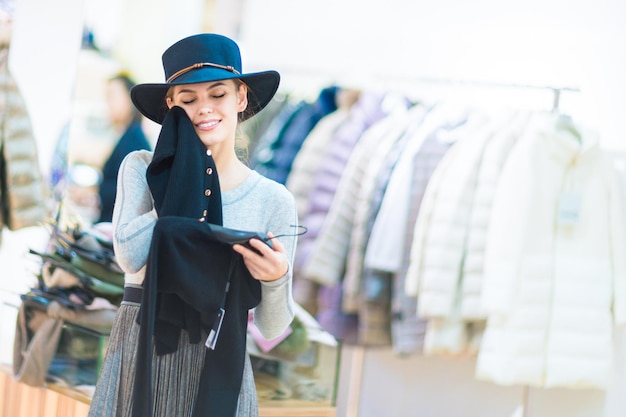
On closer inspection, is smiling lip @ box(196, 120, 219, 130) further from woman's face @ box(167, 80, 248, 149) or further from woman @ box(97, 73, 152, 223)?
woman @ box(97, 73, 152, 223)

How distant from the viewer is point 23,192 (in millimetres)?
3979

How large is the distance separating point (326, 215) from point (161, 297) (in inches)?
104

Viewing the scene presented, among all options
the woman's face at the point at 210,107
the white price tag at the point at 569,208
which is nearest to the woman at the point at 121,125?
the white price tag at the point at 569,208

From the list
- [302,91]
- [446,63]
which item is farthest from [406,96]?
[302,91]

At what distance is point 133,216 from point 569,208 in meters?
2.23

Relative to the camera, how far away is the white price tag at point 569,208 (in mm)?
3572

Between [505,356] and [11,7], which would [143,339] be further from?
[11,7]

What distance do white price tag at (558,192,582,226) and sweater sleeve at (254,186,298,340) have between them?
6.27 feet

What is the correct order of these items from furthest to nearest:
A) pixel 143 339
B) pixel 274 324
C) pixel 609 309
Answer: pixel 609 309 < pixel 274 324 < pixel 143 339

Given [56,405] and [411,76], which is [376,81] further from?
[56,405]

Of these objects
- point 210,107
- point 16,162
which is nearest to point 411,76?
point 16,162

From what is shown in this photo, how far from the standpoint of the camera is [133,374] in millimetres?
1848

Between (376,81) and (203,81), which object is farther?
(376,81)

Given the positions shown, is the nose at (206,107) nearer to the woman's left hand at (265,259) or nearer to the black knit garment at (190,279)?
the black knit garment at (190,279)
